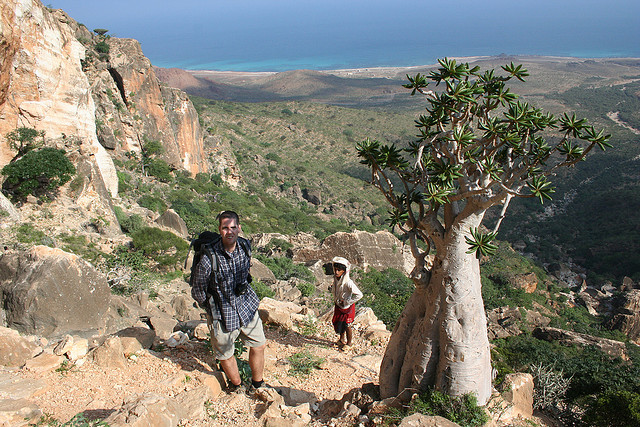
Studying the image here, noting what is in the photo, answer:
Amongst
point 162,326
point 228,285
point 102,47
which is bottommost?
point 162,326

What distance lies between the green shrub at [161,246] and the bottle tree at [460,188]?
7669 mm

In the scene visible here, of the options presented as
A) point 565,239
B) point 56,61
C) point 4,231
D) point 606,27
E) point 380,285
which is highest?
point 606,27

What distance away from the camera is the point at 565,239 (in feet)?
87.9

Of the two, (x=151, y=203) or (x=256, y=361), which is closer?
(x=256, y=361)

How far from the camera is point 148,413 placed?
309 centimetres

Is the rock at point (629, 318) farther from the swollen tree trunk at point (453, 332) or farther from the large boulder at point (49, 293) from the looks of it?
the large boulder at point (49, 293)

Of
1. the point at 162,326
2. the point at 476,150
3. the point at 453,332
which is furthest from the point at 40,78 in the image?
the point at 453,332

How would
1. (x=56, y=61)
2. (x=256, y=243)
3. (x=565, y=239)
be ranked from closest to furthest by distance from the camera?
1. (x=56, y=61)
2. (x=256, y=243)
3. (x=565, y=239)

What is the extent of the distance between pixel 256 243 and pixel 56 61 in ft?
27.8

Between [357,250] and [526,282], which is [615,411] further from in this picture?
[526,282]

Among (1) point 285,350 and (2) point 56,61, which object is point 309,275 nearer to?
(1) point 285,350

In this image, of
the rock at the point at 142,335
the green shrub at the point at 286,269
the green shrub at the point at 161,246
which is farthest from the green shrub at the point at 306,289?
the rock at the point at 142,335

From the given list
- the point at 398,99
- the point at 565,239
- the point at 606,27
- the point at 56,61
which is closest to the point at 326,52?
the point at 398,99

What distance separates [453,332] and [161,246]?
863 centimetres
